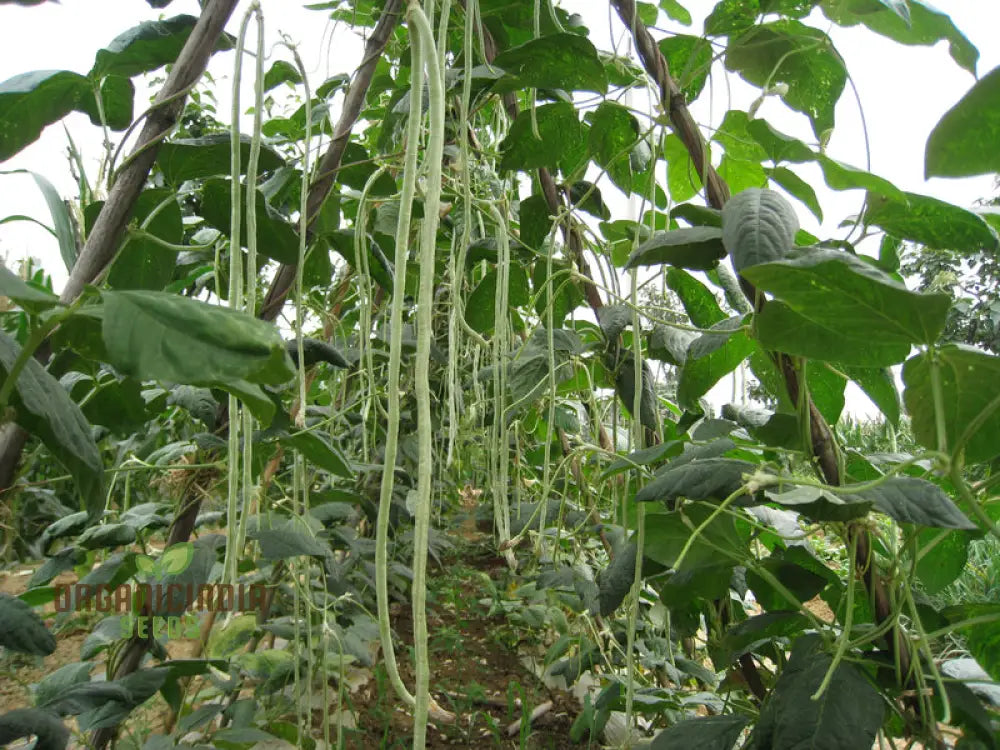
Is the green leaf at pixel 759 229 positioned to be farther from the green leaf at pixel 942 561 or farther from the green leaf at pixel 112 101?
the green leaf at pixel 112 101

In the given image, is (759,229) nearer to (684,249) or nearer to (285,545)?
(684,249)

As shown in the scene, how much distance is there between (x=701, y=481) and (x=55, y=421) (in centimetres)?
41

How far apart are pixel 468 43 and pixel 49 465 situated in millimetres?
2466

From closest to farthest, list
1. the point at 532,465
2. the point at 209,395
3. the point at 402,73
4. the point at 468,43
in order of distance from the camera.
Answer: the point at 468,43 < the point at 209,395 < the point at 402,73 < the point at 532,465

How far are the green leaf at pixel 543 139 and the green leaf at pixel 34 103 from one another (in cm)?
41

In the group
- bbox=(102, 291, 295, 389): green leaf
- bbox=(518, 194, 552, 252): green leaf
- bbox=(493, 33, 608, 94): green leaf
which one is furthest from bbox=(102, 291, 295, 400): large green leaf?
bbox=(518, 194, 552, 252): green leaf

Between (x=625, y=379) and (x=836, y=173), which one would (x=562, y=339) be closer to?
(x=625, y=379)

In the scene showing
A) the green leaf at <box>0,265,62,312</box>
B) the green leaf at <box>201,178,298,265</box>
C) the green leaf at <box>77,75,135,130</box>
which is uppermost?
the green leaf at <box>77,75,135,130</box>

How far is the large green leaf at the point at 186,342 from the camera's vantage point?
0.89 ft

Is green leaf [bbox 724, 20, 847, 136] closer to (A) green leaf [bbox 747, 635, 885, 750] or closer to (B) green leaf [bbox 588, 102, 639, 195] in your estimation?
(B) green leaf [bbox 588, 102, 639, 195]

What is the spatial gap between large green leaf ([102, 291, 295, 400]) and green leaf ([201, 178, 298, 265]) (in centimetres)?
30

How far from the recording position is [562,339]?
765 millimetres

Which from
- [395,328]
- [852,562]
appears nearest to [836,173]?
[852,562]

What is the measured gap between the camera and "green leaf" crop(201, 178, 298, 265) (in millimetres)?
579
